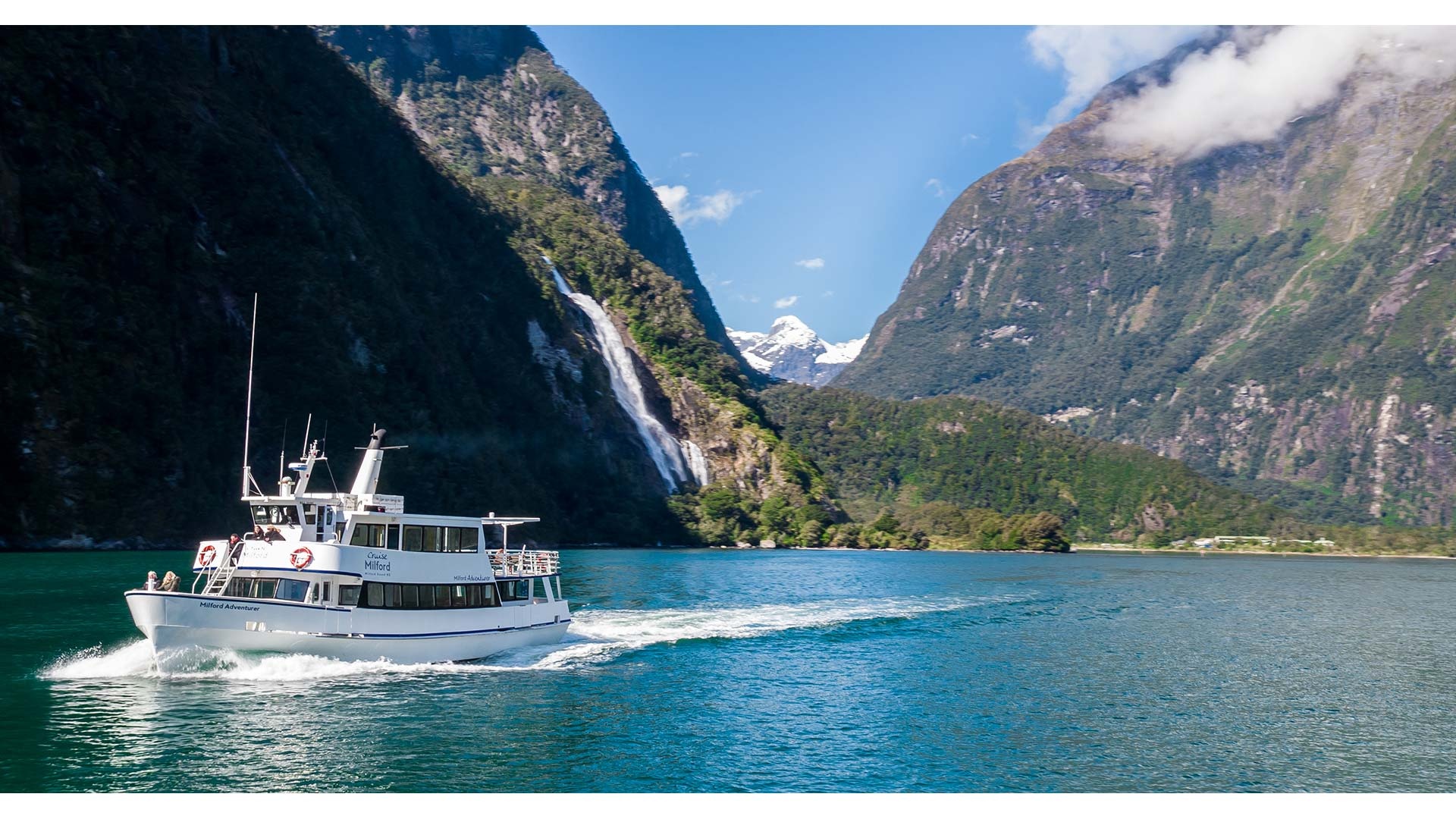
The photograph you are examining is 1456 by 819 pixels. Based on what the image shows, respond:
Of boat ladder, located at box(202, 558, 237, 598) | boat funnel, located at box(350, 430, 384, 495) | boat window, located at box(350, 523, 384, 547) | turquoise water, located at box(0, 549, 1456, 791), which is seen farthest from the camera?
boat funnel, located at box(350, 430, 384, 495)

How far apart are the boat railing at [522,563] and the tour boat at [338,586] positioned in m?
2.36

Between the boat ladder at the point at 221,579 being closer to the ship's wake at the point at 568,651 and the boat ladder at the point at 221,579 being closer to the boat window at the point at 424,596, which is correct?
the ship's wake at the point at 568,651

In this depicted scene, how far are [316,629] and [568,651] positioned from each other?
13660mm

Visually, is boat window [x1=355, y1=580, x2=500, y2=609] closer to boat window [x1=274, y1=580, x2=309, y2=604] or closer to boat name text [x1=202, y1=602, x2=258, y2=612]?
boat window [x1=274, y1=580, x2=309, y2=604]

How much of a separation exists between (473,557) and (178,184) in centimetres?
10151

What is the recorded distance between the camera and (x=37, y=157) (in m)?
111

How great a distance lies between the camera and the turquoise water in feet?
104

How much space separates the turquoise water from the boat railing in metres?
3.82

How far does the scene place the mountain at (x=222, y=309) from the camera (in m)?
103

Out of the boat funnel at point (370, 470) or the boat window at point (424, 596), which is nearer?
the boat window at point (424, 596)

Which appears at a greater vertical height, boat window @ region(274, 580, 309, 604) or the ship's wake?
boat window @ region(274, 580, 309, 604)

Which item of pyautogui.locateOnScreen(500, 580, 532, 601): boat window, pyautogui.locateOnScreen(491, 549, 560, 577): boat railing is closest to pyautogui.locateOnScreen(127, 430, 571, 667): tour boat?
pyautogui.locateOnScreen(500, 580, 532, 601): boat window

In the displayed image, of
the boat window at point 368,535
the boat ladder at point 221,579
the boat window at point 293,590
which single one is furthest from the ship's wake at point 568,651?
the boat window at point 368,535

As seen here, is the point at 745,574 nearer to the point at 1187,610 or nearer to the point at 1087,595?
the point at 1087,595
